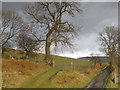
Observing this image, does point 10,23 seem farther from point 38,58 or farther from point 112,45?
point 112,45

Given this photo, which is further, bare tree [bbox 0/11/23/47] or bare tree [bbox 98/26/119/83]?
bare tree [bbox 0/11/23/47]

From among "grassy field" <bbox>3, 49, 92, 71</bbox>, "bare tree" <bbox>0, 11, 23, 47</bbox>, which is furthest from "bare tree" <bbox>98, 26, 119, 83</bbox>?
"bare tree" <bbox>0, 11, 23, 47</bbox>

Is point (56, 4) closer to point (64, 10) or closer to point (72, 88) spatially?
point (64, 10)

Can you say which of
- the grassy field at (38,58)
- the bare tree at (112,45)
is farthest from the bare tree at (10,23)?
the bare tree at (112,45)

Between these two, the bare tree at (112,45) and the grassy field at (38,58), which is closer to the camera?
the bare tree at (112,45)

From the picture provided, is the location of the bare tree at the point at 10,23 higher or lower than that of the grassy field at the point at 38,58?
higher

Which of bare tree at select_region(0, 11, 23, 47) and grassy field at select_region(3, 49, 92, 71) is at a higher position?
bare tree at select_region(0, 11, 23, 47)

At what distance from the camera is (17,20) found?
20.4 m

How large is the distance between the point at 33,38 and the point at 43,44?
1.76 m

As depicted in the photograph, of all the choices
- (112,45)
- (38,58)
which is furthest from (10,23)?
(112,45)

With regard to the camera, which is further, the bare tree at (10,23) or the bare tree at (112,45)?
the bare tree at (10,23)

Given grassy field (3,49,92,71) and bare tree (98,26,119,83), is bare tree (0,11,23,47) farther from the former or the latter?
bare tree (98,26,119,83)

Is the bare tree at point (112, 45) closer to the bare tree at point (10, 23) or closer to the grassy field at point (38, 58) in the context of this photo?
the grassy field at point (38, 58)

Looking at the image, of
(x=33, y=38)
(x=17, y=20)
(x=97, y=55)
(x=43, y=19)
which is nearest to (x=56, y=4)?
(x=43, y=19)
